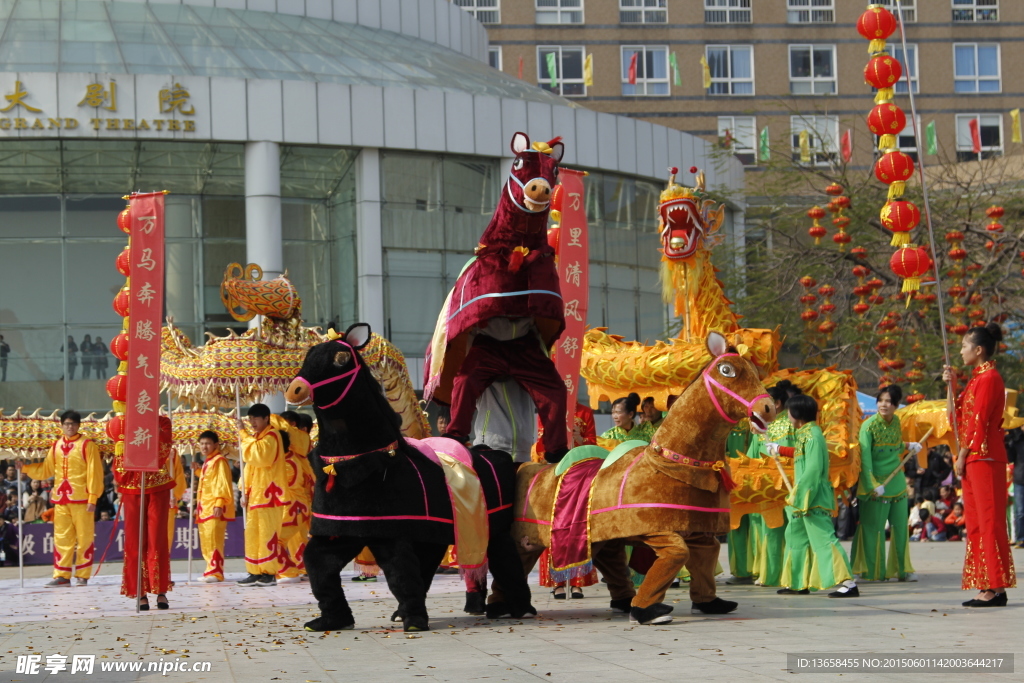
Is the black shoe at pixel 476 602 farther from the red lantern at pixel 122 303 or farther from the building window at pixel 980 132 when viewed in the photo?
the building window at pixel 980 132

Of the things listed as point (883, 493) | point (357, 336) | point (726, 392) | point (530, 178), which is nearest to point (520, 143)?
point (530, 178)

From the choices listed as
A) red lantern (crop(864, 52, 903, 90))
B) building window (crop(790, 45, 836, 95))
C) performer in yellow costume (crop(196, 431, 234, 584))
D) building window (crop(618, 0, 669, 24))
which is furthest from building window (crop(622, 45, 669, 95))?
red lantern (crop(864, 52, 903, 90))

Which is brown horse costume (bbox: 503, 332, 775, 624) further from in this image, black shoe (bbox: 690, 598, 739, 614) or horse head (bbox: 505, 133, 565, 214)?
horse head (bbox: 505, 133, 565, 214)

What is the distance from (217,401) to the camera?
14445mm

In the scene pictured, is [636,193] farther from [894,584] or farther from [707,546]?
[707,546]

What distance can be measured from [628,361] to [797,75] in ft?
94.9

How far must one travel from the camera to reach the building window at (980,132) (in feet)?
124

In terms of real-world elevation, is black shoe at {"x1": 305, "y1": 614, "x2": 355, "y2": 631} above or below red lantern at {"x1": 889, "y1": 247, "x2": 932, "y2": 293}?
below

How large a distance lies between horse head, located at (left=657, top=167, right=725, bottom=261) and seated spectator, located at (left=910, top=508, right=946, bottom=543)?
6913 millimetres

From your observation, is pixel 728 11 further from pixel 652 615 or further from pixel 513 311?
pixel 652 615

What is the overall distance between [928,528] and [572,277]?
8143 millimetres

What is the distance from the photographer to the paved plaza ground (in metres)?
5.79

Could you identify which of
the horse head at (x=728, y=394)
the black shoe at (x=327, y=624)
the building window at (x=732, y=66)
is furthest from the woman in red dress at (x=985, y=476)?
the building window at (x=732, y=66)

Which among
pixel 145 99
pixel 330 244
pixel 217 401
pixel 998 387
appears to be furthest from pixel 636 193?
pixel 998 387
